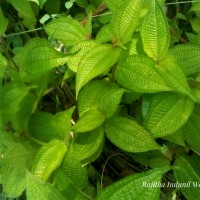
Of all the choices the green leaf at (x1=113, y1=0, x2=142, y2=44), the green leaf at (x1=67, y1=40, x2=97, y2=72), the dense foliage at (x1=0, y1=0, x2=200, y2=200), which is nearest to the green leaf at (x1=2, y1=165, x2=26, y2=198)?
the dense foliage at (x1=0, y1=0, x2=200, y2=200)

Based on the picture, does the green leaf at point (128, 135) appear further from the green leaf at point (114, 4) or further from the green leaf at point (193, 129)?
the green leaf at point (114, 4)

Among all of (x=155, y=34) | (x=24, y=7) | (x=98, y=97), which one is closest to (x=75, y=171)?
(x=98, y=97)

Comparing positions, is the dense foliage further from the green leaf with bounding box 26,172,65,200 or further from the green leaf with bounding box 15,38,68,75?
the green leaf with bounding box 26,172,65,200

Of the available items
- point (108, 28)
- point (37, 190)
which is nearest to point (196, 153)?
point (108, 28)

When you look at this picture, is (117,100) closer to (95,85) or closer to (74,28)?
(95,85)

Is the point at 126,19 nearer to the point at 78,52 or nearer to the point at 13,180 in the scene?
the point at 78,52

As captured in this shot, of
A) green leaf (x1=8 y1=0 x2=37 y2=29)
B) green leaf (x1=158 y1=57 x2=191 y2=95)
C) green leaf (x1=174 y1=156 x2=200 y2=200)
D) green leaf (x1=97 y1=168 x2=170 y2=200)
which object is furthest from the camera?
green leaf (x1=8 y1=0 x2=37 y2=29)
